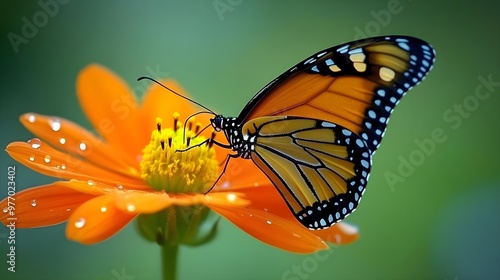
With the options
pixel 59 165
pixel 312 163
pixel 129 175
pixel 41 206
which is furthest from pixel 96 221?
pixel 312 163

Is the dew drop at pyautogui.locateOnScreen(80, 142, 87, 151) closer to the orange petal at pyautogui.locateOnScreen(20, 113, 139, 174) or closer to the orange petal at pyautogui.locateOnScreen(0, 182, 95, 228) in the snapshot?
the orange petal at pyautogui.locateOnScreen(20, 113, 139, 174)

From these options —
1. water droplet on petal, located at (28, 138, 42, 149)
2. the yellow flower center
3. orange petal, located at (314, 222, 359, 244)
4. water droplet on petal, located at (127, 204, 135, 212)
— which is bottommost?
orange petal, located at (314, 222, 359, 244)

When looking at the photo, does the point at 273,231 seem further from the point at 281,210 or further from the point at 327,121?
the point at 327,121

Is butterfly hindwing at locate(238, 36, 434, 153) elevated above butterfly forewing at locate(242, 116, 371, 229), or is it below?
above

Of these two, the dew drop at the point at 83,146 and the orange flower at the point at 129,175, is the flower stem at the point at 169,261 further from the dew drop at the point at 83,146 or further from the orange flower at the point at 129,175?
the dew drop at the point at 83,146

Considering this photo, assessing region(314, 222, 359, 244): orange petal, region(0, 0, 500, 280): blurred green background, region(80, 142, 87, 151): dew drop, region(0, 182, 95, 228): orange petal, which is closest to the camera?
region(0, 182, 95, 228): orange petal

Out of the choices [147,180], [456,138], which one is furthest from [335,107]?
[456,138]

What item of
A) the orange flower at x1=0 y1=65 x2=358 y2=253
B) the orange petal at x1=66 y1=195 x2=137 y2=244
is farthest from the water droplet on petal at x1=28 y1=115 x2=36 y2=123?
the orange petal at x1=66 y1=195 x2=137 y2=244

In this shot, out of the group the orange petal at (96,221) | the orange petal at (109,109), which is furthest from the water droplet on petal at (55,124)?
the orange petal at (96,221)
